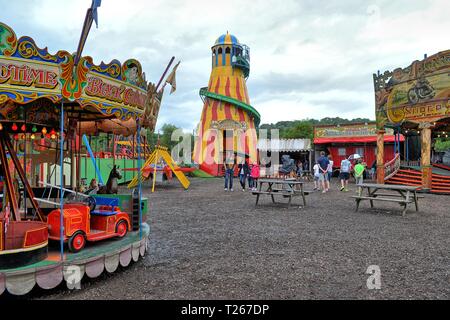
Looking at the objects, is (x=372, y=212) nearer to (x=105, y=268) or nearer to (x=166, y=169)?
(x=105, y=268)

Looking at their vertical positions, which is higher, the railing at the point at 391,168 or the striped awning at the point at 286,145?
the striped awning at the point at 286,145

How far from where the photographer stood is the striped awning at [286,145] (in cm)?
3155

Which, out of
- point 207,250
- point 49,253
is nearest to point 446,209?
point 207,250

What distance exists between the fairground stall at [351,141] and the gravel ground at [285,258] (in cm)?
1958

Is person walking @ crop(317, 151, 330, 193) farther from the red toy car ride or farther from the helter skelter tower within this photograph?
the helter skelter tower

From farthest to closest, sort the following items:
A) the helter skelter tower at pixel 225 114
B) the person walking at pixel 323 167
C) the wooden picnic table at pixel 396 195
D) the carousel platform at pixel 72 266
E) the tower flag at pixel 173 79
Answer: the helter skelter tower at pixel 225 114 → the person walking at pixel 323 167 → the wooden picnic table at pixel 396 195 → the tower flag at pixel 173 79 → the carousel platform at pixel 72 266

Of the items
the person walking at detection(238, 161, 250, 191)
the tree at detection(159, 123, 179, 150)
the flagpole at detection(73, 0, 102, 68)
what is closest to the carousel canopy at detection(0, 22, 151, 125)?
the flagpole at detection(73, 0, 102, 68)

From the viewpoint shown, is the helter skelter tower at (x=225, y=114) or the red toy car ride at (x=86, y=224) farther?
the helter skelter tower at (x=225, y=114)

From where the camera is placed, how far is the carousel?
3932mm

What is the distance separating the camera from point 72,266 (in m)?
4.22

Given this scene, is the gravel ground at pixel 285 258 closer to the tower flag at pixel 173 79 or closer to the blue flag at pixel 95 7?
the tower flag at pixel 173 79

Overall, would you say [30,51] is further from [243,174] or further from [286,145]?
[286,145]

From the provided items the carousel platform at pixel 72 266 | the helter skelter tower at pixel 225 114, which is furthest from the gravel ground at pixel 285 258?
the helter skelter tower at pixel 225 114

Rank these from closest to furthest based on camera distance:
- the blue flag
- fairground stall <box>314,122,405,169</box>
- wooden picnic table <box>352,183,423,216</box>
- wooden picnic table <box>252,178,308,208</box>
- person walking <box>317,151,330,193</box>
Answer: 1. the blue flag
2. wooden picnic table <box>352,183,423,216</box>
3. wooden picnic table <box>252,178,308,208</box>
4. person walking <box>317,151,330,193</box>
5. fairground stall <box>314,122,405,169</box>
